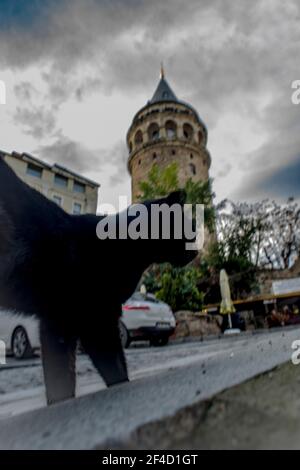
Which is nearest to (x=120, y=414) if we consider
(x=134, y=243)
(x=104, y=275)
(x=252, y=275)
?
(x=104, y=275)

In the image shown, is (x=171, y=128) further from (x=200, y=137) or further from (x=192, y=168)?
(x=192, y=168)

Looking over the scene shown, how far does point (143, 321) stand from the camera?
7.58 metres

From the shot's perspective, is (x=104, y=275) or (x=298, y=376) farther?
(x=104, y=275)

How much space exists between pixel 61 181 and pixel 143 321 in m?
28.4

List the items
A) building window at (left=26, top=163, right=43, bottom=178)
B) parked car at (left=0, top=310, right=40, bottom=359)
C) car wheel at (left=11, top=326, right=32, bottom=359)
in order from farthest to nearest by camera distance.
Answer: building window at (left=26, top=163, right=43, bottom=178), car wheel at (left=11, top=326, right=32, bottom=359), parked car at (left=0, top=310, right=40, bottom=359)

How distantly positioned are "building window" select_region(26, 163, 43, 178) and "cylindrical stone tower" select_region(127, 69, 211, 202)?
9054 millimetres

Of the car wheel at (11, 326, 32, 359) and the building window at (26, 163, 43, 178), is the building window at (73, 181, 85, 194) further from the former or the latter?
the car wheel at (11, 326, 32, 359)

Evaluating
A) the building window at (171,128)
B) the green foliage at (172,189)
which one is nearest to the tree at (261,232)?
the green foliage at (172,189)

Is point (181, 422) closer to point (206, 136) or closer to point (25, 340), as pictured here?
point (25, 340)

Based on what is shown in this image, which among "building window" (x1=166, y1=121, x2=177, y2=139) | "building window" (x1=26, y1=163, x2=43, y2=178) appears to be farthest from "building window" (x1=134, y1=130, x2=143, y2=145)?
"building window" (x1=26, y1=163, x2=43, y2=178)

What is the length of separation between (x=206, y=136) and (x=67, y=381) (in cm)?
3593

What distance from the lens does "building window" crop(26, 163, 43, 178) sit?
3092 cm

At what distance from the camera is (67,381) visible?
1.89m

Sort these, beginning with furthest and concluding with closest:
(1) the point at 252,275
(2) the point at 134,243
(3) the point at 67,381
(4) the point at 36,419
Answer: (1) the point at 252,275, (2) the point at 134,243, (3) the point at 67,381, (4) the point at 36,419
